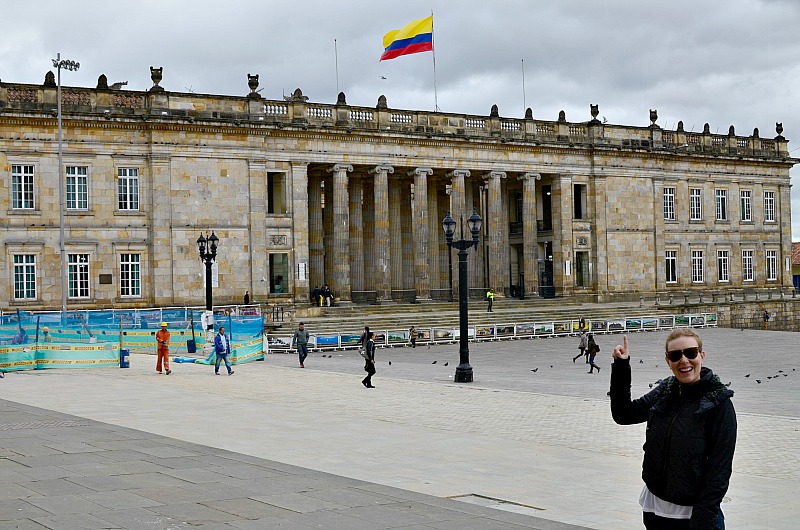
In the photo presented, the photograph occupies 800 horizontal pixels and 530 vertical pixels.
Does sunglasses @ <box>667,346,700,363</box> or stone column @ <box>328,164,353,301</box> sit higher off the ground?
stone column @ <box>328,164,353,301</box>

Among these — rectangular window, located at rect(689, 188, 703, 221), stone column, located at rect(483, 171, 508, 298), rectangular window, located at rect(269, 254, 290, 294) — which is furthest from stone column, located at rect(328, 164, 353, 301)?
rectangular window, located at rect(689, 188, 703, 221)

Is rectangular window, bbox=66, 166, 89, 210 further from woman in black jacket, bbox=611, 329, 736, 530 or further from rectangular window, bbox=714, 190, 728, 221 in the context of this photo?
woman in black jacket, bbox=611, 329, 736, 530

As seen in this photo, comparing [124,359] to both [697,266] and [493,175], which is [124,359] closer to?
[493,175]

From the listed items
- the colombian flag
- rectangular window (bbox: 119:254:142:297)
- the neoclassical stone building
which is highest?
the colombian flag

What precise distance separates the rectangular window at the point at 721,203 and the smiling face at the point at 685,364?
225 ft

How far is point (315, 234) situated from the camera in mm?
60062

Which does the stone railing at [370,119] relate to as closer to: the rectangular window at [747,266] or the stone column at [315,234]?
the stone column at [315,234]

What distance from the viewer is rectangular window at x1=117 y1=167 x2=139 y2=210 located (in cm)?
5072

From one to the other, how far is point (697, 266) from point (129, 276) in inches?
1494

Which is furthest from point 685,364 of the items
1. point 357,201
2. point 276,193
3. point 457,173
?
point 457,173

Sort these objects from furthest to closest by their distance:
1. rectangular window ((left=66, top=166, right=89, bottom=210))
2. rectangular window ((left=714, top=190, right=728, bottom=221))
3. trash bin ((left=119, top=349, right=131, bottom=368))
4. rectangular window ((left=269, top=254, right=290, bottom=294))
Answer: rectangular window ((left=714, top=190, right=728, bottom=221))
rectangular window ((left=269, top=254, right=290, bottom=294))
rectangular window ((left=66, top=166, right=89, bottom=210))
trash bin ((left=119, top=349, right=131, bottom=368))

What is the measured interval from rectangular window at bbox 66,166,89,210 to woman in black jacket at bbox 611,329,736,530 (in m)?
46.2

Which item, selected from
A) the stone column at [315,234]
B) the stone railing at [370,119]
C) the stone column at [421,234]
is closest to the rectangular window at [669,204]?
the stone railing at [370,119]

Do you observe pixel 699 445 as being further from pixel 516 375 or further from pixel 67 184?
pixel 67 184
